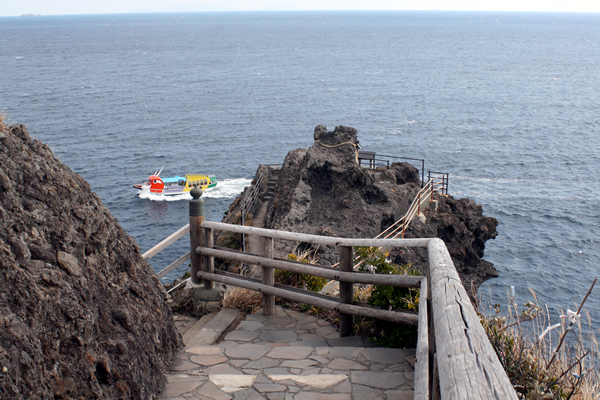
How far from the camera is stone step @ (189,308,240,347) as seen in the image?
6.59m

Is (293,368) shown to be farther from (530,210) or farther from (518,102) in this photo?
(518,102)

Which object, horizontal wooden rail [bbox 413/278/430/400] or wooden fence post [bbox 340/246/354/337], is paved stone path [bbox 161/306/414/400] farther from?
horizontal wooden rail [bbox 413/278/430/400]

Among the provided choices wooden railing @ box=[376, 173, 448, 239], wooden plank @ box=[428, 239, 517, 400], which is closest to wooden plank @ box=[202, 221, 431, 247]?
wooden plank @ box=[428, 239, 517, 400]

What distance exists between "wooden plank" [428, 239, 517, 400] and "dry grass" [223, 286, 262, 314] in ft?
14.6

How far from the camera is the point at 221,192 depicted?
48469mm

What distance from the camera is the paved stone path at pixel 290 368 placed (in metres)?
4.98

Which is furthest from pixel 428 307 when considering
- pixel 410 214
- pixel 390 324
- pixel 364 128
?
pixel 364 128

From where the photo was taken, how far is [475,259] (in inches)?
1141

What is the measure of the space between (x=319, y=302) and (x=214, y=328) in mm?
1414

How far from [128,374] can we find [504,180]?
47.7m

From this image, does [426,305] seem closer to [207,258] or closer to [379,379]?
[379,379]

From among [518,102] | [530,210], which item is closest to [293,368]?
[530,210]

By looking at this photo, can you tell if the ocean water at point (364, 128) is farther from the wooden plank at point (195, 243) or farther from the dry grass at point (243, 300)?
the dry grass at point (243, 300)

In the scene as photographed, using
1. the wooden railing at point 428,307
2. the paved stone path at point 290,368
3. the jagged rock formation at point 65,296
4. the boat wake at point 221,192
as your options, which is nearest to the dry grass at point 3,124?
the jagged rock formation at point 65,296
